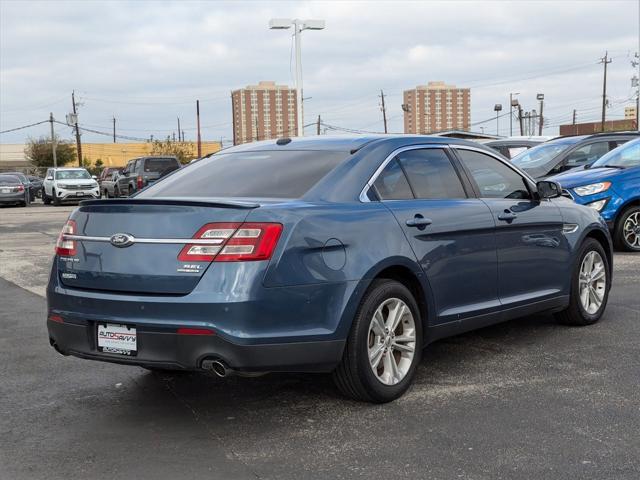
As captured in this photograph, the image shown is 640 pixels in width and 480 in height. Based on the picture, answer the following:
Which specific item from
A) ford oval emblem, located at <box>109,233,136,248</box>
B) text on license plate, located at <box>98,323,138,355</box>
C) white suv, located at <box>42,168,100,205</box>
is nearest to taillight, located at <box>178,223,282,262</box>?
ford oval emblem, located at <box>109,233,136,248</box>

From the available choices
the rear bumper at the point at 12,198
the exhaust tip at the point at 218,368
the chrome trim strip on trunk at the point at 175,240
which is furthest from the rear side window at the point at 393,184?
the rear bumper at the point at 12,198

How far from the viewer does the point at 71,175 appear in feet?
113

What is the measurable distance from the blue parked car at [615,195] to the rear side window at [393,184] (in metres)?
6.91

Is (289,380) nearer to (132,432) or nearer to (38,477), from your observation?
(132,432)

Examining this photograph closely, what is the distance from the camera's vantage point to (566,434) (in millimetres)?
4168

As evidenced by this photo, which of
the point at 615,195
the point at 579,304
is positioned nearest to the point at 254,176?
the point at 579,304

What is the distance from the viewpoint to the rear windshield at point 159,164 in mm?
31469

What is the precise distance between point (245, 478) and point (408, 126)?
12063cm

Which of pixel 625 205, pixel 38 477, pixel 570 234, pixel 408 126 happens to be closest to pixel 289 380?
pixel 38 477

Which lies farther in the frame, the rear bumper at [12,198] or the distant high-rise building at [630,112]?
the distant high-rise building at [630,112]

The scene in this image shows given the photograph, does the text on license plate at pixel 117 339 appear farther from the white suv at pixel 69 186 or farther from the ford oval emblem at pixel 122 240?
the white suv at pixel 69 186

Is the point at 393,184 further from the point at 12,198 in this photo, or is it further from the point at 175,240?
the point at 12,198

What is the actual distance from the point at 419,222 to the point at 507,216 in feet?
3.58

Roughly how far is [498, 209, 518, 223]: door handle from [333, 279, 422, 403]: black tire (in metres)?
1.28
